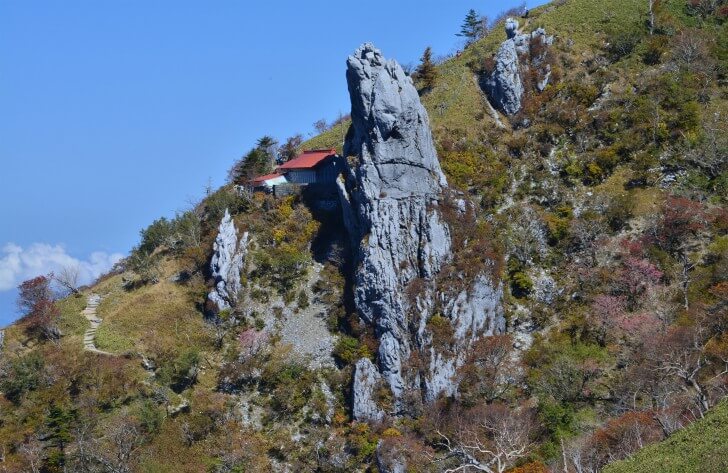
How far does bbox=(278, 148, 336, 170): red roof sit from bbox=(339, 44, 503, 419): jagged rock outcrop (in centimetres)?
Answer: 720

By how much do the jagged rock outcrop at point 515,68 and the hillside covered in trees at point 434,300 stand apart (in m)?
0.25

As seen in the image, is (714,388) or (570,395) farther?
(570,395)

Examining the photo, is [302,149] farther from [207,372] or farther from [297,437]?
[297,437]

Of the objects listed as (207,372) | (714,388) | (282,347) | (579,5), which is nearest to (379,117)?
(282,347)

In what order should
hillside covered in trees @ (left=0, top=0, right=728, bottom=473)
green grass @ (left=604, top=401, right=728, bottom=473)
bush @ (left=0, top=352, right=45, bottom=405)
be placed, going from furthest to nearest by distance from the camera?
bush @ (left=0, top=352, right=45, bottom=405) → hillside covered in trees @ (left=0, top=0, right=728, bottom=473) → green grass @ (left=604, top=401, right=728, bottom=473)

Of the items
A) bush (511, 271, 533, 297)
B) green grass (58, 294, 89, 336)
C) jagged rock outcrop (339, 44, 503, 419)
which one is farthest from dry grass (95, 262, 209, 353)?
bush (511, 271, 533, 297)

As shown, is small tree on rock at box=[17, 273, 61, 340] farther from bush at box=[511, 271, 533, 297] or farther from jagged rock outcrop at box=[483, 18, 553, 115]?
jagged rock outcrop at box=[483, 18, 553, 115]

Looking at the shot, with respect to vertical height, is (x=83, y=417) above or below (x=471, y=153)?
below

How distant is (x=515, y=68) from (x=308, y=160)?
2258 centimetres

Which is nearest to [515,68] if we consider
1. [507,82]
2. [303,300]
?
[507,82]

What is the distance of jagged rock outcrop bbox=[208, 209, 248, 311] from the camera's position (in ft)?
177

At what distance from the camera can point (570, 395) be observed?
41531 mm

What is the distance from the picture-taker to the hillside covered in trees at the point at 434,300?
136ft

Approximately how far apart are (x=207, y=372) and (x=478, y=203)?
85.5 ft
